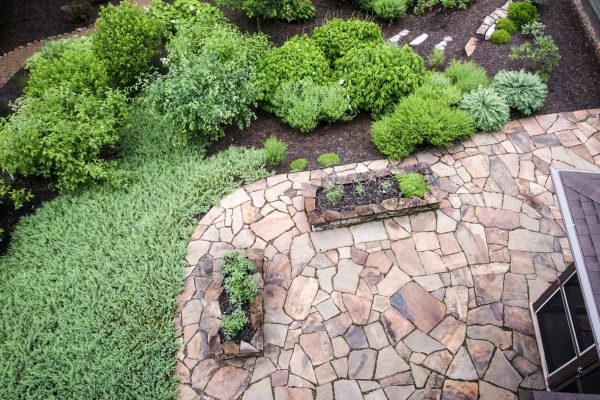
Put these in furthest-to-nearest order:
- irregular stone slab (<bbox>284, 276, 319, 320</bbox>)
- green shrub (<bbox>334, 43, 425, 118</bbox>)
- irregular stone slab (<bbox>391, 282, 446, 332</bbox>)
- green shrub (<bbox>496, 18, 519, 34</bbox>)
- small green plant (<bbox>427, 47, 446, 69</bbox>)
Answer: green shrub (<bbox>496, 18, 519, 34</bbox>)
small green plant (<bbox>427, 47, 446, 69</bbox>)
green shrub (<bbox>334, 43, 425, 118</bbox>)
irregular stone slab (<bbox>284, 276, 319, 320</bbox>)
irregular stone slab (<bbox>391, 282, 446, 332</bbox>)

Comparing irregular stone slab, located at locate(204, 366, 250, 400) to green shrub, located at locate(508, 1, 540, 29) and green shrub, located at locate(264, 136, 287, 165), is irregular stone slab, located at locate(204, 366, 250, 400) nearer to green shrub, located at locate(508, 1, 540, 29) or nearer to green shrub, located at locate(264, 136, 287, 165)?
green shrub, located at locate(264, 136, 287, 165)

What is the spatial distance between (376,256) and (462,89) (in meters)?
4.13

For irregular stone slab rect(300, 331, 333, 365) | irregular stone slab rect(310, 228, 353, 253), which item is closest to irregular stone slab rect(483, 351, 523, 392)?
irregular stone slab rect(300, 331, 333, 365)

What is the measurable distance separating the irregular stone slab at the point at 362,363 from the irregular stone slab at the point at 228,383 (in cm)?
141

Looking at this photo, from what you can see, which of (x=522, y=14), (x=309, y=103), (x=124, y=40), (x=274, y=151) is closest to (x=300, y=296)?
(x=274, y=151)

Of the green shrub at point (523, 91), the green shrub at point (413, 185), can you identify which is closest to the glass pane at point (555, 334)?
the green shrub at point (413, 185)

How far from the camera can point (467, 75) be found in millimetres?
8922

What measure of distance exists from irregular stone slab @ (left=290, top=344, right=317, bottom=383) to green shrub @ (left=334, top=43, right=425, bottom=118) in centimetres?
481

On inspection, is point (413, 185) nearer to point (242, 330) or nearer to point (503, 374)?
point (503, 374)

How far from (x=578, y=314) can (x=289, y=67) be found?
637 cm

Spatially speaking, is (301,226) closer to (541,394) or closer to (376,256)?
(376,256)

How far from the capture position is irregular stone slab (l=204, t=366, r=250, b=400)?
19.2 feet

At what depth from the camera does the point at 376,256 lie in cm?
700

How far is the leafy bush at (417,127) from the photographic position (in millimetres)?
8016
